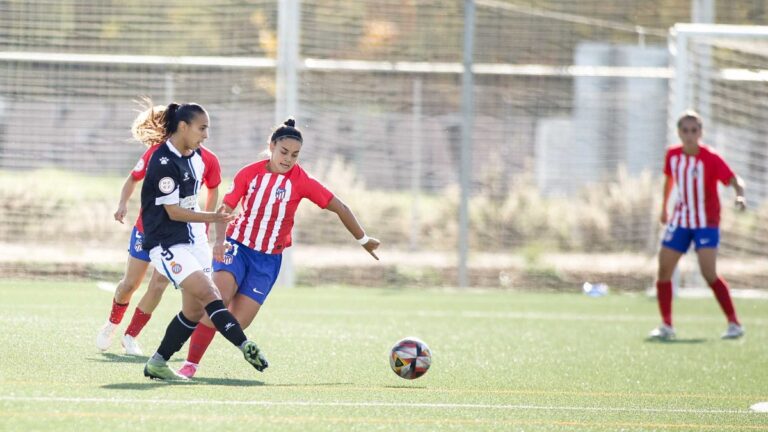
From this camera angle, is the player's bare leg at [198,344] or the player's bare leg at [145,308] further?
the player's bare leg at [145,308]

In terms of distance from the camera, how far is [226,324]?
7.61m

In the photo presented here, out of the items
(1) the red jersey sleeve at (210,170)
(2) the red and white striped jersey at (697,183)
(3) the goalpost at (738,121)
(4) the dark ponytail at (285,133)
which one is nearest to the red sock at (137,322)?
(1) the red jersey sleeve at (210,170)

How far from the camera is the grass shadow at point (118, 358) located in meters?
8.58

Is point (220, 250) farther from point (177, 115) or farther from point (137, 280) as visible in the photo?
point (137, 280)

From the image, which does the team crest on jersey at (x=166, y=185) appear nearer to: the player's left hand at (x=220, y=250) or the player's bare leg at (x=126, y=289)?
the player's left hand at (x=220, y=250)

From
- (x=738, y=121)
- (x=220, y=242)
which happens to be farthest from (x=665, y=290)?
(x=738, y=121)

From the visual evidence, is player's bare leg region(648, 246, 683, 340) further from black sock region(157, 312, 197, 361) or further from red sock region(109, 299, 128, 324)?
black sock region(157, 312, 197, 361)

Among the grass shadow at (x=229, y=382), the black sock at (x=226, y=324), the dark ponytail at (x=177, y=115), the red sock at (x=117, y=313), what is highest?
the dark ponytail at (x=177, y=115)

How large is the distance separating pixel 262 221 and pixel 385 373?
4.42 ft

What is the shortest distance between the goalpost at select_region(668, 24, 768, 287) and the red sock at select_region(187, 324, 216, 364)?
1066cm

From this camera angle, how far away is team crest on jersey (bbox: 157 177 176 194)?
772cm

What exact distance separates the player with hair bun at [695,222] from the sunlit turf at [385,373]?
0.38 m

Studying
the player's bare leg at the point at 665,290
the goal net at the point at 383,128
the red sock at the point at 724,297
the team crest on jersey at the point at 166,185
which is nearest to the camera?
the team crest on jersey at the point at 166,185

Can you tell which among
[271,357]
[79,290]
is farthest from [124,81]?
[271,357]
